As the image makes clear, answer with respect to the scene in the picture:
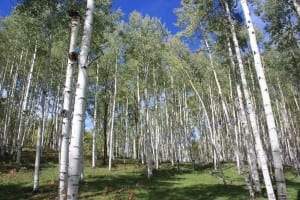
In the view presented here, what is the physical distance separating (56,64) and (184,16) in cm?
1744

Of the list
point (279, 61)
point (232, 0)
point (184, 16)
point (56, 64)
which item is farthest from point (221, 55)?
point (56, 64)

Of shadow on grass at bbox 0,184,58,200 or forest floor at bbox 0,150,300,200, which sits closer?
shadow on grass at bbox 0,184,58,200

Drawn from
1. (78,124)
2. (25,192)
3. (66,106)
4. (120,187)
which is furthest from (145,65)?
(78,124)

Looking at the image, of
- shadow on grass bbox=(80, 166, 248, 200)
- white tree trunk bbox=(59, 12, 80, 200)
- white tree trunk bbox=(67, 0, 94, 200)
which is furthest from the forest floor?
white tree trunk bbox=(67, 0, 94, 200)

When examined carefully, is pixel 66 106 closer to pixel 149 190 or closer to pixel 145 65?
pixel 149 190

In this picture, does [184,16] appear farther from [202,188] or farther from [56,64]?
[56,64]

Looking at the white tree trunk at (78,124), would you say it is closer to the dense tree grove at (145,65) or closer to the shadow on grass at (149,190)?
the dense tree grove at (145,65)

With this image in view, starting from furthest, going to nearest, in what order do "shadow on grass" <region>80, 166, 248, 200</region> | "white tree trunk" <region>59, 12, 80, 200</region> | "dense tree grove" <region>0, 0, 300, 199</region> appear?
"shadow on grass" <region>80, 166, 248, 200</region> → "dense tree grove" <region>0, 0, 300, 199</region> → "white tree trunk" <region>59, 12, 80, 200</region>

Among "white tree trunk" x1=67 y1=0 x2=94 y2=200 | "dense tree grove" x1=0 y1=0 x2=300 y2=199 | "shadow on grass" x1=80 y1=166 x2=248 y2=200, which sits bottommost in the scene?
"shadow on grass" x1=80 y1=166 x2=248 y2=200

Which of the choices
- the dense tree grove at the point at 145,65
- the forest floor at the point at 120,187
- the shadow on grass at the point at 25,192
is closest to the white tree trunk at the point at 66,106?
the dense tree grove at the point at 145,65

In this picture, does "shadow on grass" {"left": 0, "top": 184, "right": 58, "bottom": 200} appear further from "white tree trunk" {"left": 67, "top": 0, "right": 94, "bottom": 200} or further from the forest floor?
"white tree trunk" {"left": 67, "top": 0, "right": 94, "bottom": 200}

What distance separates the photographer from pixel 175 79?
3828cm

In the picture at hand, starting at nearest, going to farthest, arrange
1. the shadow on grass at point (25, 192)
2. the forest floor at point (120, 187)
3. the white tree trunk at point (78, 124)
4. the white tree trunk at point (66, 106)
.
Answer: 1. the white tree trunk at point (78, 124)
2. the white tree trunk at point (66, 106)
3. the shadow on grass at point (25, 192)
4. the forest floor at point (120, 187)

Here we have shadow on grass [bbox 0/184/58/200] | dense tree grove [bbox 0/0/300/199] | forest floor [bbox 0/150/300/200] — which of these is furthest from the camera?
forest floor [bbox 0/150/300/200]
